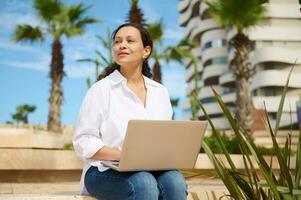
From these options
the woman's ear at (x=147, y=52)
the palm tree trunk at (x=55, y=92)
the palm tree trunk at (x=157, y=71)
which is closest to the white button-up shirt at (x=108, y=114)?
the woman's ear at (x=147, y=52)

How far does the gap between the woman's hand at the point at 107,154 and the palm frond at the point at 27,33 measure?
68.2ft

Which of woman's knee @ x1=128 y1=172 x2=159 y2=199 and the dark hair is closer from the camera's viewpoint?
woman's knee @ x1=128 y1=172 x2=159 y2=199

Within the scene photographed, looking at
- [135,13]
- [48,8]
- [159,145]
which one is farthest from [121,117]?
[48,8]

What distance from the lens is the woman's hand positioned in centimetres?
264

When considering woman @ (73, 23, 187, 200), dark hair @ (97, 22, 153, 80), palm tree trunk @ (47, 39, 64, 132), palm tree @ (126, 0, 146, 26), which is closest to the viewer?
woman @ (73, 23, 187, 200)

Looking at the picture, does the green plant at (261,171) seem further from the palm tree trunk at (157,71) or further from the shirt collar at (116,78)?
the palm tree trunk at (157,71)

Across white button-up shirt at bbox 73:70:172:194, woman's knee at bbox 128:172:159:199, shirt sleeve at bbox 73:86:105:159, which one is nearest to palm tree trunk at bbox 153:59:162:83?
white button-up shirt at bbox 73:70:172:194

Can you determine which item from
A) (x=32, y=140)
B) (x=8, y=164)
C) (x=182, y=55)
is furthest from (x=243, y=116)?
(x=8, y=164)

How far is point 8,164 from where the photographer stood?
7.29 metres

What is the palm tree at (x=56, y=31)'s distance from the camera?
844 inches

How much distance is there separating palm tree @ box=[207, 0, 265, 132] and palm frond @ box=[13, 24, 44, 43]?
25.5 feet

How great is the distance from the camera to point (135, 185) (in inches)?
99.5

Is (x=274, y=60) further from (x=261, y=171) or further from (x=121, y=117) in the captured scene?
(x=261, y=171)

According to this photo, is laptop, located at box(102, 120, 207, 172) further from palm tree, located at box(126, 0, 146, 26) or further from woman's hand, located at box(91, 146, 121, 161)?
palm tree, located at box(126, 0, 146, 26)
